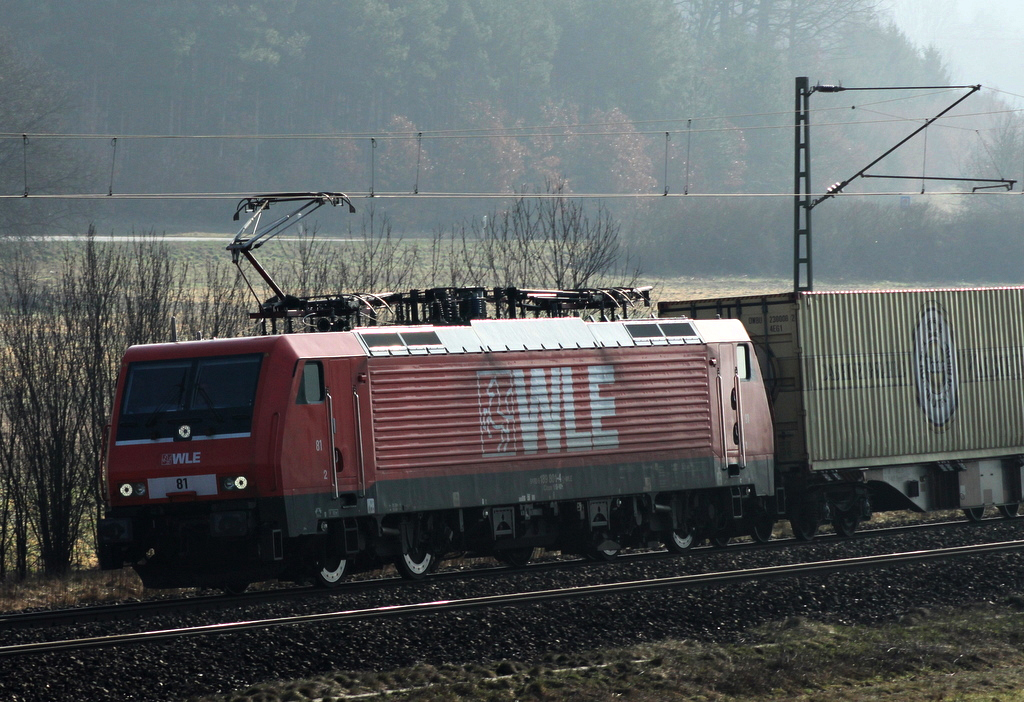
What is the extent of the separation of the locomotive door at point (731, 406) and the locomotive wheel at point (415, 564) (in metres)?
4.81

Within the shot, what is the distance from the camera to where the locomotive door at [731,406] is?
64.4ft

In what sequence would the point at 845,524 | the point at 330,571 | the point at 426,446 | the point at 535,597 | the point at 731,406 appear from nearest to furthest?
1. the point at 535,597
2. the point at 330,571
3. the point at 426,446
4. the point at 731,406
5. the point at 845,524

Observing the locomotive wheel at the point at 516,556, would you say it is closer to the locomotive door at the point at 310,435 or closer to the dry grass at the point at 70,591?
the locomotive door at the point at 310,435

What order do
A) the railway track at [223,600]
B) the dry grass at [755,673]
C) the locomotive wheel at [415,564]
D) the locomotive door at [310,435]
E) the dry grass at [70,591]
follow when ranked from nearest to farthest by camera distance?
the dry grass at [755,673] → the railway track at [223,600] → the locomotive door at [310,435] → the locomotive wheel at [415,564] → the dry grass at [70,591]

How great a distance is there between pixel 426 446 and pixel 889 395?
8.94 metres

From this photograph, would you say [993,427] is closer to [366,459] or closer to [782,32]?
[366,459]

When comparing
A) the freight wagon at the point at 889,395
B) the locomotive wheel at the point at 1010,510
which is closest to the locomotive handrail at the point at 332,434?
the freight wagon at the point at 889,395

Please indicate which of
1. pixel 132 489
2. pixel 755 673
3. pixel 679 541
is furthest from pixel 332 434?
pixel 679 541

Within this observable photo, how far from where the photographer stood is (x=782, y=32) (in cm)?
12406

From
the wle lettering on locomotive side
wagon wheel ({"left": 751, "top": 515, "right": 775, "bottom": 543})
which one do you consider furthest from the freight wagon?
the wle lettering on locomotive side

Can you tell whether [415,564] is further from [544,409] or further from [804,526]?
[804,526]

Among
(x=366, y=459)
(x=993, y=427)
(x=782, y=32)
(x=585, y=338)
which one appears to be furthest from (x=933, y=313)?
(x=782, y=32)

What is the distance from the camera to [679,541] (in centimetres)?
1988

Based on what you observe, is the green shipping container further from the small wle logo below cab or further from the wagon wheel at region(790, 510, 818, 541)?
the small wle logo below cab
